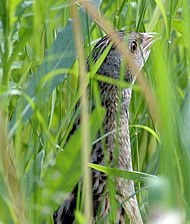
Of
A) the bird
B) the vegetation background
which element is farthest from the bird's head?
the vegetation background

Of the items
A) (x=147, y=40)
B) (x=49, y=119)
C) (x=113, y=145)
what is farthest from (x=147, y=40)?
(x=49, y=119)

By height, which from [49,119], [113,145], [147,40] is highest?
[147,40]

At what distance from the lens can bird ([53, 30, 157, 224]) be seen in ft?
6.95

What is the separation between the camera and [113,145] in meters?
2.38

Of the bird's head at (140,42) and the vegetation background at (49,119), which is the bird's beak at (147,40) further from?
the vegetation background at (49,119)

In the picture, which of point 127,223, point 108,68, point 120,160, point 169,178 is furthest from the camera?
point 108,68

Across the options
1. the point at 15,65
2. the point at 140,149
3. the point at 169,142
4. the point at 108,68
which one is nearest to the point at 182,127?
the point at 169,142

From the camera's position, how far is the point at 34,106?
56.1 inches

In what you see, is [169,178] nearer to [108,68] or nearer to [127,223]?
[127,223]

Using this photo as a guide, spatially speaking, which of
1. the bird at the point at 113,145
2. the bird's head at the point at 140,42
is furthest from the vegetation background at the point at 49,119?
the bird's head at the point at 140,42

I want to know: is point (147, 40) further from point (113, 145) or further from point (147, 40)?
point (113, 145)

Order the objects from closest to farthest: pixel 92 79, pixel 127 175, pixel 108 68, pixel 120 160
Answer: pixel 127 175, pixel 92 79, pixel 120 160, pixel 108 68

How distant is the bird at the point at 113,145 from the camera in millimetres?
2119

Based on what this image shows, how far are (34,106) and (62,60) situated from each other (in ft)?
0.66
